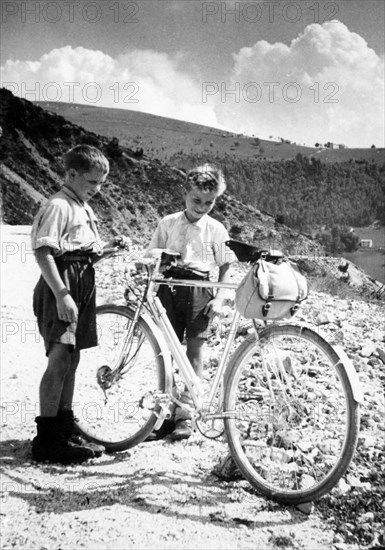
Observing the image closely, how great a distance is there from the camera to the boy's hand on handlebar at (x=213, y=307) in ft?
10.9

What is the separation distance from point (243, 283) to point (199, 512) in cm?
109

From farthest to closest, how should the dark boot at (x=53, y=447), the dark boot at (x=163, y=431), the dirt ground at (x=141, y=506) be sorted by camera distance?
the dark boot at (x=163, y=431) → the dark boot at (x=53, y=447) → the dirt ground at (x=141, y=506)

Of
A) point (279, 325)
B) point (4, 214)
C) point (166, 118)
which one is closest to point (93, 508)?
point (279, 325)

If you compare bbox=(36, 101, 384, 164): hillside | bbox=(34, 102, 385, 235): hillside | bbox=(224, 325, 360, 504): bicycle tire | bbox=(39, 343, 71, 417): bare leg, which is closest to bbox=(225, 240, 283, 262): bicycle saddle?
bbox=(224, 325, 360, 504): bicycle tire

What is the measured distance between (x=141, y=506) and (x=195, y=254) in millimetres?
1424

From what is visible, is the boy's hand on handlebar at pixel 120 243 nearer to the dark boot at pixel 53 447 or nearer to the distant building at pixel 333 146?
the dark boot at pixel 53 447

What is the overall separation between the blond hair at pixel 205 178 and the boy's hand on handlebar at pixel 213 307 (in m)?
0.64

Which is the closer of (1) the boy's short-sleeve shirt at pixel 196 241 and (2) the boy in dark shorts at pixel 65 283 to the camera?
(2) the boy in dark shorts at pixel 65 283

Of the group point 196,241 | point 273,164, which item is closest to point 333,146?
point 273,164

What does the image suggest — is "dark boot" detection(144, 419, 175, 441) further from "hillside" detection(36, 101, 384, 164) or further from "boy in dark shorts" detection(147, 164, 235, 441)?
"hillside" detection(36, 101, 384, 164)

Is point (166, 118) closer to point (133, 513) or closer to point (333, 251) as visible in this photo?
point (333, 251)

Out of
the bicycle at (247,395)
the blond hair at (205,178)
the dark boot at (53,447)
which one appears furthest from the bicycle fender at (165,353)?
the blond hair at (205,178)

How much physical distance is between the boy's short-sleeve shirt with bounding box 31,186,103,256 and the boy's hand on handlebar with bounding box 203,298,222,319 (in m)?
0.70

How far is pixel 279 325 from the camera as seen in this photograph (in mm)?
2738
